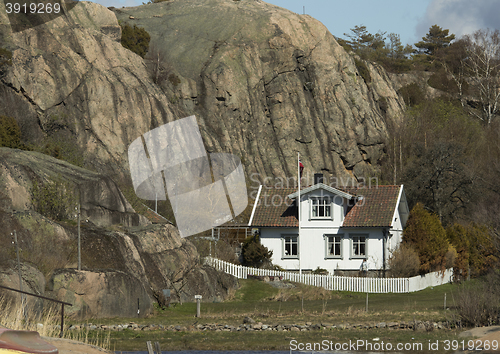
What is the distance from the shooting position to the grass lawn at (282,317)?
17.1 meters

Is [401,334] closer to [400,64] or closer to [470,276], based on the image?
[470,276]

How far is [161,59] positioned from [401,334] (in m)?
58.4

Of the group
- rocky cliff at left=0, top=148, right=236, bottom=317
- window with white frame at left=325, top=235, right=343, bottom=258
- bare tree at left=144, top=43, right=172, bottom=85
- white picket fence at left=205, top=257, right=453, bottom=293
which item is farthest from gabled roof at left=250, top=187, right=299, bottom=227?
bare tree at left=144, top=43, right=172, bottom=85

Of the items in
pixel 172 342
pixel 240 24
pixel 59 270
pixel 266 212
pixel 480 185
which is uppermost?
pixel 240 24

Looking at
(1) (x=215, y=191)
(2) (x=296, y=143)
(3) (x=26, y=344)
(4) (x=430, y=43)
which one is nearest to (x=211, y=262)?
(1) (x=215, y=191)

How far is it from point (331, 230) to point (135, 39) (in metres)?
40.6

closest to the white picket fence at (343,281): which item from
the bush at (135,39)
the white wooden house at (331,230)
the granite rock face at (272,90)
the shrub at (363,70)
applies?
the white wooden house at (331,230)

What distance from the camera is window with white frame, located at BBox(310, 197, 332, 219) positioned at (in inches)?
1651

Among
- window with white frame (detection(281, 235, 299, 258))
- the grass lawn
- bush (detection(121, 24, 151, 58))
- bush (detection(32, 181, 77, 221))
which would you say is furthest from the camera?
bush (detection(121, 24, 151, 58))

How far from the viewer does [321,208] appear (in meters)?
42.1

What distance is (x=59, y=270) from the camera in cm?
2189

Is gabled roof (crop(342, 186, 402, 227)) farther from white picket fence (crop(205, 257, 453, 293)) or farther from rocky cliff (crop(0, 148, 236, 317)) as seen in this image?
rocky cliff (crop(0, 148, 236, 317))

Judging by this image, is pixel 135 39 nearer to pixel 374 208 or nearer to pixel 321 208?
pixel 321 208

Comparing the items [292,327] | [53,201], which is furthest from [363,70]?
[292,327]
